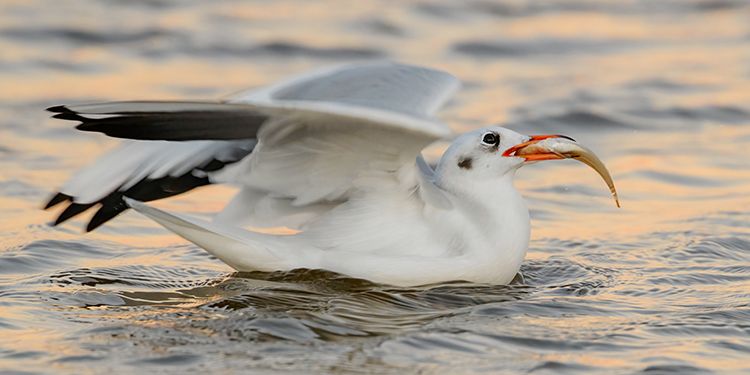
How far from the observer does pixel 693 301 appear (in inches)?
274

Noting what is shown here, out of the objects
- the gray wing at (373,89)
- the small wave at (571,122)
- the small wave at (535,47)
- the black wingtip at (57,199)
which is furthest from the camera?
the small wave at (535,47)

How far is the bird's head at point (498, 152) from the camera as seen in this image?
7.08 m

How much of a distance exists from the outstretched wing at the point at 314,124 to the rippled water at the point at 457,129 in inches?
19.6

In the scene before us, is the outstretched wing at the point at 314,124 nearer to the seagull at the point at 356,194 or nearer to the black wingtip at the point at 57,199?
the seagull at the point at 356,194

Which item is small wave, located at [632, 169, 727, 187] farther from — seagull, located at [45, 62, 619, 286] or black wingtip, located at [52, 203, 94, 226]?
black wingtip, located at [52, 203, 94, 226]

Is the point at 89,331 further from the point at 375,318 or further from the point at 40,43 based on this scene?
the point at 40,43

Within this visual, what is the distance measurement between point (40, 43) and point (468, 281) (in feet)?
24.4

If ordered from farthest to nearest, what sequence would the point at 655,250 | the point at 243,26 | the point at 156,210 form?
1. the point at 243,26
2. the point at 655,250
3. the point at 156,210

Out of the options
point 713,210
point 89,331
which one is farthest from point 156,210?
point 713,210

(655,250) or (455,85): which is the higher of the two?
(455,85)

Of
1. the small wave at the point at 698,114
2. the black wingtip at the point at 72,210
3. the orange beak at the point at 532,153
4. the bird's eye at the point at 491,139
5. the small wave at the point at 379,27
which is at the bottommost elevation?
the black wingtip at the point at 72,210

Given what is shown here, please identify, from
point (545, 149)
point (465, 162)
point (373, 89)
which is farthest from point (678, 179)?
point (373, 89)

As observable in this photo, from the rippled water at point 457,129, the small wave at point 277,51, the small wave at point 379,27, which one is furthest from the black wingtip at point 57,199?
the small wave at point 379,27

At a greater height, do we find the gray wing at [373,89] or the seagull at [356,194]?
the gray wing at [373,89]
